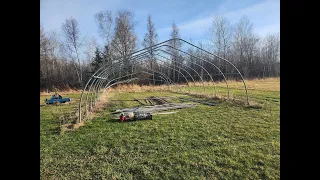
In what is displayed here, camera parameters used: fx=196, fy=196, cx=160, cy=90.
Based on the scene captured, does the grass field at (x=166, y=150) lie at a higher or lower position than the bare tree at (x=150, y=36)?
lower

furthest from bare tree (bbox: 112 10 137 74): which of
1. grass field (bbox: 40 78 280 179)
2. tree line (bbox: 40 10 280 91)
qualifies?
grass field (bbox: 40 78 280 179)

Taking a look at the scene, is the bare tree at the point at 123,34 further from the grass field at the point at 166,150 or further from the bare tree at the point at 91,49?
the grass field at the point at 166,150

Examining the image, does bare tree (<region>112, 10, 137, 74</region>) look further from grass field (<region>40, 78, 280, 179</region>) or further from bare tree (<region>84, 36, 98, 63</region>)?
grass field (<region>40, 78, 280, 179</region>)

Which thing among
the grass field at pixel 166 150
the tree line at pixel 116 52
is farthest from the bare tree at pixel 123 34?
the grass field at pixel 166 150

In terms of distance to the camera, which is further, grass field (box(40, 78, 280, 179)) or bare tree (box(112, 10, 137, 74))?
bare tree (box(112, 10, 137, 74))

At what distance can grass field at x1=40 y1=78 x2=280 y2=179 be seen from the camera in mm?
2568

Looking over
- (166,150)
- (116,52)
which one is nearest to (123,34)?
(116,52)

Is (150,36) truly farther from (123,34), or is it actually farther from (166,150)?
(166,150)

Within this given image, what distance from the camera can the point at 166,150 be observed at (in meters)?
3.32

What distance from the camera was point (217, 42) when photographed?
23.7 meters

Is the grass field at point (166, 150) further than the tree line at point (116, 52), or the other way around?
the tree line at point (116, 52)

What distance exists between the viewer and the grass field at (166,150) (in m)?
2.57

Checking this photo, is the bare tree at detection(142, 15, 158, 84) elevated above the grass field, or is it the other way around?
the bare tree at detection(142, 15, 158, 84)
